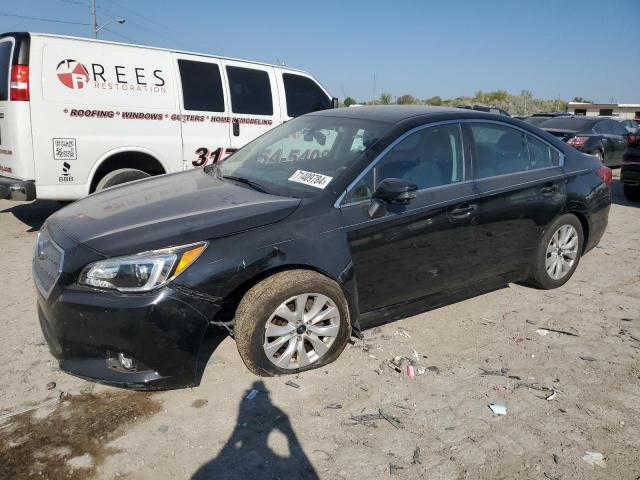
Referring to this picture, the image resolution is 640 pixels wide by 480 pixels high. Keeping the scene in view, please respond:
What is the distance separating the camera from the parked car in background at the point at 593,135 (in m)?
12.5

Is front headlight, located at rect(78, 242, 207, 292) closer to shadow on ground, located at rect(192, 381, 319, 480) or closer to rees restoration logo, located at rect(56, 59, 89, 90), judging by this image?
shadow on ground, located at rect(192, 381, 319, 480)

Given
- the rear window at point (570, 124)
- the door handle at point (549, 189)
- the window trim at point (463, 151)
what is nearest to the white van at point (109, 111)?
the window trim at point (463, 151)

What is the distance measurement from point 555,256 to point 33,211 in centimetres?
679

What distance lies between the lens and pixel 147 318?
2.66 meters

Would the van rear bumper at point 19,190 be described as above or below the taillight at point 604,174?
below

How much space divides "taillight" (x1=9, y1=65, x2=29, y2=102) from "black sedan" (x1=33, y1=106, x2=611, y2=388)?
2.26 m

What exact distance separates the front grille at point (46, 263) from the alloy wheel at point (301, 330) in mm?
1204

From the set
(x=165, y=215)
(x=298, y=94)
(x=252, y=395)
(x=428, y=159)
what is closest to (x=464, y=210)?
(x=428, y=159)

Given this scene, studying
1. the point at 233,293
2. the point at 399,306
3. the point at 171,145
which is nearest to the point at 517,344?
the point at 399,306

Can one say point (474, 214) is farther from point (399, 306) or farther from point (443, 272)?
point (399, 306)

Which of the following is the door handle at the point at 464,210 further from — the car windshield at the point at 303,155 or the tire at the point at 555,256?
the tire at the point at 555,256

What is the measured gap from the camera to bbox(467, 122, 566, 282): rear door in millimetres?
3934

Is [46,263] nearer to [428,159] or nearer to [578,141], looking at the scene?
[428,159]

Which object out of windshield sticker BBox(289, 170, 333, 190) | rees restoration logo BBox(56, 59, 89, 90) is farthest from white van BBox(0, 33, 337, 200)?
windshield sticker BBox(289, 170, 333, 190)
